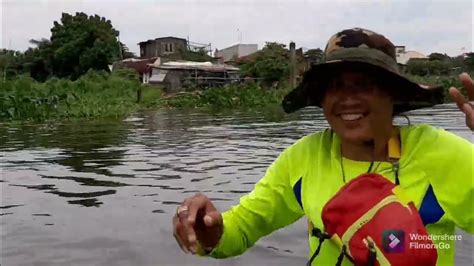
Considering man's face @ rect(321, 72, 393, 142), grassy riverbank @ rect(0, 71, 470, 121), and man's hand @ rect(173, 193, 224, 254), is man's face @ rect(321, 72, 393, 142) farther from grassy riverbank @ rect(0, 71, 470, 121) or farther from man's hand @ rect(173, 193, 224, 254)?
grassy riverbank @ rect(0, 71, 470, 121)

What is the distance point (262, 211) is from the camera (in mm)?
2176

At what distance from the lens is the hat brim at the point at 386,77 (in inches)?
75.0

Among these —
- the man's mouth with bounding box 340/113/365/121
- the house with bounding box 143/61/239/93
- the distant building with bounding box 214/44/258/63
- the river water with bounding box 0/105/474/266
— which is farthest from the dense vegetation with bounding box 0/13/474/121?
the man's mouth with bounding box 340/113/365/121

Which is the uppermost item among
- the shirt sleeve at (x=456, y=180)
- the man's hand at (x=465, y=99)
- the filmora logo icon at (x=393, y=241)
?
the man's hand at (x=465, y=99)

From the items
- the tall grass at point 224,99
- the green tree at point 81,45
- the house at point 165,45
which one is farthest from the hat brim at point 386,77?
the house at point 165,45

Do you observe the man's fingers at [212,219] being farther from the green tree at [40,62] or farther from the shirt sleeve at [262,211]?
the green tree at [40,62]

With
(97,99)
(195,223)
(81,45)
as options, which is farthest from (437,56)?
(195,223)

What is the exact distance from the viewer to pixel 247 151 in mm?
8875

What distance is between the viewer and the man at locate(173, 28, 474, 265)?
1.83 metres

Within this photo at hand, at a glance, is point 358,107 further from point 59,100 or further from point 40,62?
point 40,62

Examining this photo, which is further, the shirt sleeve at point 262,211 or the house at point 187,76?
the house at point 187,76

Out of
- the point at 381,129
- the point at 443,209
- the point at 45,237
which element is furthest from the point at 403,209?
the point at 45,237

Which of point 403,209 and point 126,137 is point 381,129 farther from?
point 126,137

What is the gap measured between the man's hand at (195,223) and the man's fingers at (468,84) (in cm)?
86
